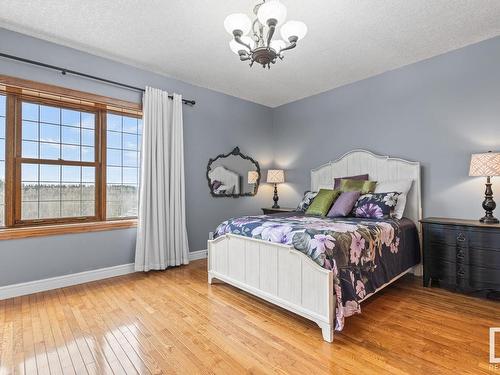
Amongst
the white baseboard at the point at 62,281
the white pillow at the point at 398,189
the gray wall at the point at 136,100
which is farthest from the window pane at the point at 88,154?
the white pillow at the point at 398,189

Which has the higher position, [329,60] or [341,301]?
[329,60]

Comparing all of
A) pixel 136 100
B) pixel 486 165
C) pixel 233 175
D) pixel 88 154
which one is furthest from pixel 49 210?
pixel 486 165

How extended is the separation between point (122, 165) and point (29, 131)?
3.30 ft

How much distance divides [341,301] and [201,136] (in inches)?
123

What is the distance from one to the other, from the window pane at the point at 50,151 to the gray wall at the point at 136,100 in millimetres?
677

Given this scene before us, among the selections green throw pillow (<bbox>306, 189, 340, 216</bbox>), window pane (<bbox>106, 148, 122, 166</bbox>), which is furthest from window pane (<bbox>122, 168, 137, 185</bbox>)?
green throw pillow (<bbox>306, 189, 340, 216</bbox>)

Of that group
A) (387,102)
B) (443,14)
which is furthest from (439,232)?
(443,14)

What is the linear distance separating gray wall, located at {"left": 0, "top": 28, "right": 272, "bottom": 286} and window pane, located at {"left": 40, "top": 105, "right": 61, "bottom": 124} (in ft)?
0.96

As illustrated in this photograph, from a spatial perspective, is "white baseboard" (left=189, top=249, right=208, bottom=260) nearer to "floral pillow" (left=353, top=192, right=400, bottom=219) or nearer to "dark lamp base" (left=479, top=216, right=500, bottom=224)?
"floral pillow" (left=353, top=192, right=400, bottom=219)

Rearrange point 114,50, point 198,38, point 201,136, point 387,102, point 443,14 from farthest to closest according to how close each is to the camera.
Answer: point 201,136 < point 387,102 < point 114,50 < point 198,38 < point 443,14

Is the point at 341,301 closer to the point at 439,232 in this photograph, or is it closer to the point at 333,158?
the point at 439,232

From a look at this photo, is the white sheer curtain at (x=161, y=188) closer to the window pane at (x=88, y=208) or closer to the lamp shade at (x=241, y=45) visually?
the window pane at (x=88, y=208)

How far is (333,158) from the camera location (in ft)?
14.2

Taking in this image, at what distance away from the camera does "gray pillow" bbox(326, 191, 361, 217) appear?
3.20 metres
